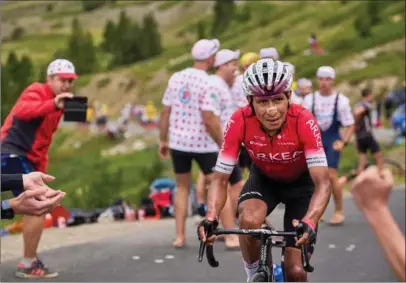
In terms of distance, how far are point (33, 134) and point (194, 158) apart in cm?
196

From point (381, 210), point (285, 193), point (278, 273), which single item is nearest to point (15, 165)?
point (285, 193)

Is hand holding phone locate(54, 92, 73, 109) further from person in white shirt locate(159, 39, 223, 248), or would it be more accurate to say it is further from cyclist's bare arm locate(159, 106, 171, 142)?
cyclist's bare arm locate(159, 106, 171, 142)

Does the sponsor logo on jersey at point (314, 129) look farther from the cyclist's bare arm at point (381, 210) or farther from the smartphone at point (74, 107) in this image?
the smartphone at point (74, 107)

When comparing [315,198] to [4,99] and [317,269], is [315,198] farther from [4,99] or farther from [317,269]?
[4,99]

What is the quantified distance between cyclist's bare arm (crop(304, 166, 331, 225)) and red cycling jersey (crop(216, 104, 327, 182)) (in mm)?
55

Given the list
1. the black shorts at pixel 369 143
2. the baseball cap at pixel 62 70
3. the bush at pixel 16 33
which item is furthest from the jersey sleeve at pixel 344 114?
the bush at pixel 16 33

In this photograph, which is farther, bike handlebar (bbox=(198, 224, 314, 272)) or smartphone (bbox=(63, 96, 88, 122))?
smartphone (bbox=(63, 96, 88, 122))

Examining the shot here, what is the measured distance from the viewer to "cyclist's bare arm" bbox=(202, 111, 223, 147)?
935 centimetres

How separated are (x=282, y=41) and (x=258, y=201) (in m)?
52.7

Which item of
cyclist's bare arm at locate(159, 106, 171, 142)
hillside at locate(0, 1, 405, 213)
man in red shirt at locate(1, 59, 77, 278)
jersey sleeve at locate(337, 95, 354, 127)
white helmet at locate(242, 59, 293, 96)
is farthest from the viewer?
hillside at locate(0, 1, 405, 213)

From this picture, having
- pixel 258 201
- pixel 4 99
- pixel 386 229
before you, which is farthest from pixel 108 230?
pixel 4 99

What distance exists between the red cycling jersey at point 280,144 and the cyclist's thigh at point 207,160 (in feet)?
10.9

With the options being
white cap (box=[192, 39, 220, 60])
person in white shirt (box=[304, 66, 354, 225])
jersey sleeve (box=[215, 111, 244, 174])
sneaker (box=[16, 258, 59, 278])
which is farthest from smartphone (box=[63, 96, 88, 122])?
person in white shirt (box=[304, 66, 354, 225])

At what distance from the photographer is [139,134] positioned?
49.0 meters
